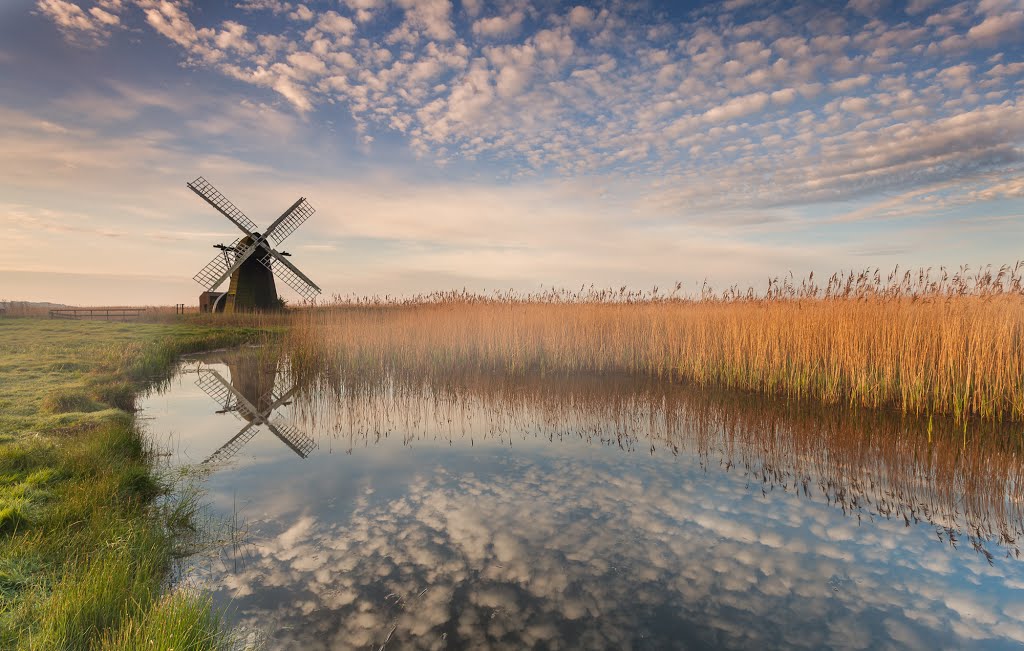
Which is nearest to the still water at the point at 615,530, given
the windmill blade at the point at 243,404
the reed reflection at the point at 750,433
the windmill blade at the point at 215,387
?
the reed reflection at the point at 750,433

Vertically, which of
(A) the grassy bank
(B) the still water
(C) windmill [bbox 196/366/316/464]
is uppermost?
(A) the grassy bank

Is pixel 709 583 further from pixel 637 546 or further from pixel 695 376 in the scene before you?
pixel 695 376

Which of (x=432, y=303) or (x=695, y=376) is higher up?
(x=432, y=303)

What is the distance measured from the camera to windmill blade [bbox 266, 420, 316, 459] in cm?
616

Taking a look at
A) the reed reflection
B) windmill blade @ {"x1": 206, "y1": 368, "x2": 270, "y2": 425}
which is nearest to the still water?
the reed reflection

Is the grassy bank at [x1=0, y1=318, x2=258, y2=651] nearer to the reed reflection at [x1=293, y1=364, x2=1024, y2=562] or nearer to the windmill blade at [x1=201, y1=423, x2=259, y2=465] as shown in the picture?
the windmill blade at [x1=201, y1=423, x2=259, y2=465]

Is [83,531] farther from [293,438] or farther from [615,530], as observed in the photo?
[615,530]

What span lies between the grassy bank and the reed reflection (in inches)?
92.5

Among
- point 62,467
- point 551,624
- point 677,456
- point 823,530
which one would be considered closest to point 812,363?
point 677,456

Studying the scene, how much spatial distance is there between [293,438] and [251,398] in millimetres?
3227

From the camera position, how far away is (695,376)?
9.58 meters

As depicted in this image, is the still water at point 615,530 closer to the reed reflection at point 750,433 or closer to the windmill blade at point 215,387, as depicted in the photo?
the reed reflection at point 750,433

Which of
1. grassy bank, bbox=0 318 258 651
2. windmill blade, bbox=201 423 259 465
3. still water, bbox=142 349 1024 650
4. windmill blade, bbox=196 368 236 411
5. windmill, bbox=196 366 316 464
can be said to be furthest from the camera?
windmill blade, bbox=196 368 236 411

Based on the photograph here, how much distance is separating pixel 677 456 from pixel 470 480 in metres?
2.29
